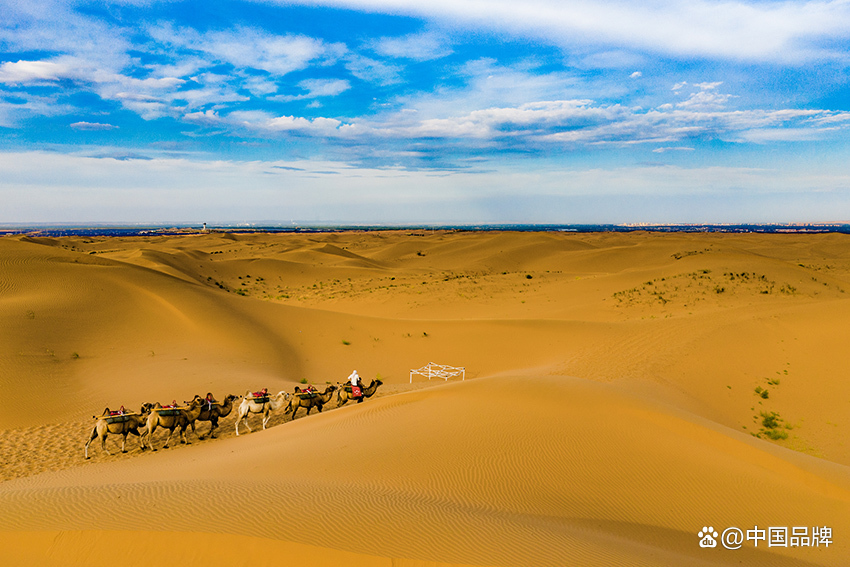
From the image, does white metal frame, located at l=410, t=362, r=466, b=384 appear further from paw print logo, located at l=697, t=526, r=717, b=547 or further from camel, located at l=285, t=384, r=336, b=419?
paw print logo, located at l=697, t=526, r=717, b=547

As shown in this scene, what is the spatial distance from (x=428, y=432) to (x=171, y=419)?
5.79 m

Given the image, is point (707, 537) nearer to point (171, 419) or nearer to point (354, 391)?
point (354, 391)

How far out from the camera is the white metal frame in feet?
58.9

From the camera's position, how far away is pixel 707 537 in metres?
5.80

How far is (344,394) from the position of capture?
13141mm

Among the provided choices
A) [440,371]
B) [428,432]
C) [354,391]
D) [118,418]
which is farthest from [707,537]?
[440,371]

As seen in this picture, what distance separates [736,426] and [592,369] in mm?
4581

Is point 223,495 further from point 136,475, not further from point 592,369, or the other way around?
point 592,369

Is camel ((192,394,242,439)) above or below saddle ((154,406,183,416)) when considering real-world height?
below

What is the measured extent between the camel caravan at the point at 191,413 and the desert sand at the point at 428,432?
39cm

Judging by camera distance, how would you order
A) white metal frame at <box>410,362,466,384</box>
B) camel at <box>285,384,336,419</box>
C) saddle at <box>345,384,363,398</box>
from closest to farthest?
camel at <box>285,384,336,419</box> < saddle at <box>345,384,363,398</box> < white metal frame at <box>410,362,466,384</box>

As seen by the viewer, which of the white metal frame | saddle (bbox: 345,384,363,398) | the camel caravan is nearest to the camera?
the camel caravan

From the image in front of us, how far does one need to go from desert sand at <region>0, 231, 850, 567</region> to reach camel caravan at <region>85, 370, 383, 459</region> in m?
0.39

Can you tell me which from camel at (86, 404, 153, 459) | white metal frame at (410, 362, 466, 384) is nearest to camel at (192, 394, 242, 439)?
camel at (86, 404, 153, 459)
